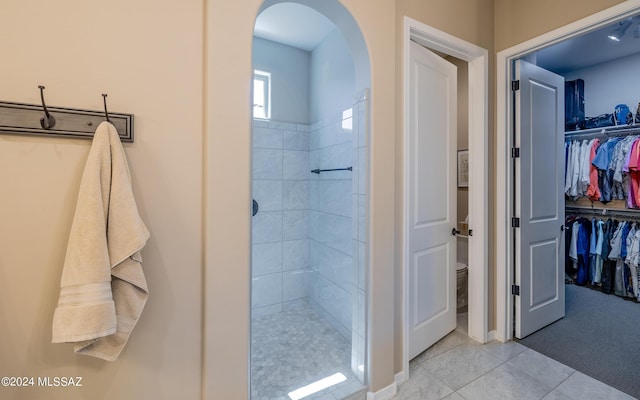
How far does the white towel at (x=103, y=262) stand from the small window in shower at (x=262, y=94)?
206 cm

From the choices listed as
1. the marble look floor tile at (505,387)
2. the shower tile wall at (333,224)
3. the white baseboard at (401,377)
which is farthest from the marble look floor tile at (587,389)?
the shower tile wall at (333,224)

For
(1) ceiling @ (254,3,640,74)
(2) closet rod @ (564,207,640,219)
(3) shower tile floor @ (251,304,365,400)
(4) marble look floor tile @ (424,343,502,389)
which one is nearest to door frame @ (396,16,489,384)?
(4) marble look floor tile @ (424,343,502,389)

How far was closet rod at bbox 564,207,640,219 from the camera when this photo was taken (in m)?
3.35

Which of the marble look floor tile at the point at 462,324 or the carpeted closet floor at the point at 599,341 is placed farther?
the marble look floor tile at the point at 462,324

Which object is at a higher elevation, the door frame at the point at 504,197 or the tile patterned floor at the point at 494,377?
the door frame at the point at 504,197

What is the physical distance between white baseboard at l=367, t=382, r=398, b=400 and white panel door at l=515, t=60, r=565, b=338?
134cm

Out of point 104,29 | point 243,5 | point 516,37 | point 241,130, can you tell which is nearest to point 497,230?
point 516,37

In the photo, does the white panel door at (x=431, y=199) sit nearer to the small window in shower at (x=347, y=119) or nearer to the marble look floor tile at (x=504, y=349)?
the marble look floor tile at (x=504, y=349)

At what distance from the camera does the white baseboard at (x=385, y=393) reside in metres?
1.59

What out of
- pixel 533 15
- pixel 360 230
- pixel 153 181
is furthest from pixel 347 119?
pixel 153 181

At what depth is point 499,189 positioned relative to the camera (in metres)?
2.23

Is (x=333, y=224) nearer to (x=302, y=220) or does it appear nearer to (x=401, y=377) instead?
(x=302, y=220)

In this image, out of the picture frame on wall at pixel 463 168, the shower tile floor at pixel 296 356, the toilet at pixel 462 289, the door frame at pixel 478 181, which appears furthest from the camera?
the picture frame on wall at pixel 463 168

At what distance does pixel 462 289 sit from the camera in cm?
279
